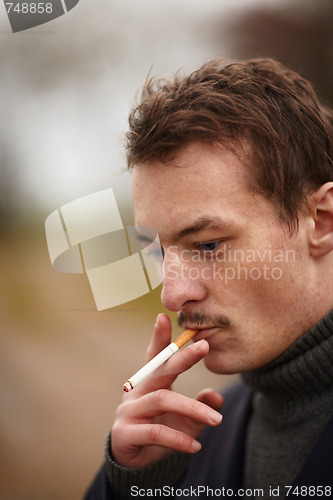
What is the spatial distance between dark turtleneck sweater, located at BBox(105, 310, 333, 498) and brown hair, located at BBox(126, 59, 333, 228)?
30 centimetres

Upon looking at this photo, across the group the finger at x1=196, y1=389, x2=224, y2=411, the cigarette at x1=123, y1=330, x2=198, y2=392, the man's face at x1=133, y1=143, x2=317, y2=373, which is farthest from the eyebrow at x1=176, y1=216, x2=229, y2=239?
the finger at x1=196, y1=389, x2=224, y2=411

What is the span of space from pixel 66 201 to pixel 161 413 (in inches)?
23.4

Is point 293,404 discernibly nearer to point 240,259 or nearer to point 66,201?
point 240,259

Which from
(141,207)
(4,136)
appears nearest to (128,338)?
(141,207)

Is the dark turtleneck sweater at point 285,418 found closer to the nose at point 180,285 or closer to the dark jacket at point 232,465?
the dark jacket at point 232,465

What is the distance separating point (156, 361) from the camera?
34.2 inches

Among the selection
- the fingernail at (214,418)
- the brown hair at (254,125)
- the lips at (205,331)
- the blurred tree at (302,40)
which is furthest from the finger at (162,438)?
the blurred tree at (302,40)

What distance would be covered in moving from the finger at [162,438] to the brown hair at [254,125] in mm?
509

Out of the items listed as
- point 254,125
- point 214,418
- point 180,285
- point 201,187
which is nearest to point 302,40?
point 254,125

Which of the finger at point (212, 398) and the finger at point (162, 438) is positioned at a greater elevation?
the finger at point (162, 438)

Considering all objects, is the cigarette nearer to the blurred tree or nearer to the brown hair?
the brown hair

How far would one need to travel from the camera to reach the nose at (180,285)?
885mm

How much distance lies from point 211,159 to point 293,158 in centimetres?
20

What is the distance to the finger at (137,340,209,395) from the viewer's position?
0.86m
